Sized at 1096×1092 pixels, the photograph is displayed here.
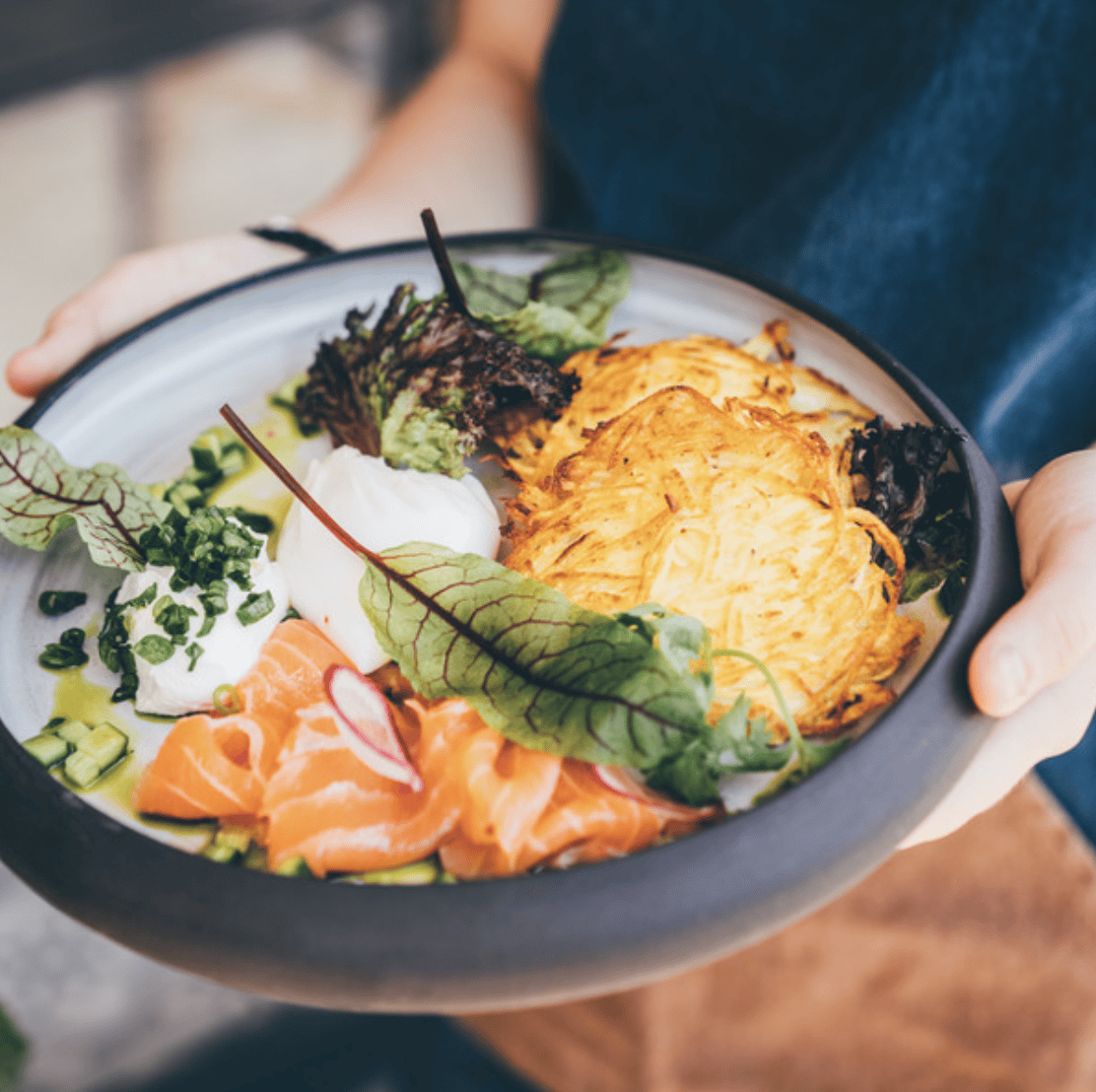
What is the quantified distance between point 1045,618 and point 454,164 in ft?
5.52

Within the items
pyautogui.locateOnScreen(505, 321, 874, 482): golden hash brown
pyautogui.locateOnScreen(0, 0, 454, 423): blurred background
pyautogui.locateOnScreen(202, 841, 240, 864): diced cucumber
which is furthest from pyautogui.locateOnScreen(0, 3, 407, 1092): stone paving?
pyautogui.locateOnScreen(505, 321, 874, 482): golden hash brown

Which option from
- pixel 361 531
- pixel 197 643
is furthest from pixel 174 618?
pixel 361 531

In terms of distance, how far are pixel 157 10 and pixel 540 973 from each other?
5687mm

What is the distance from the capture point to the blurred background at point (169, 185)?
7.50 ft

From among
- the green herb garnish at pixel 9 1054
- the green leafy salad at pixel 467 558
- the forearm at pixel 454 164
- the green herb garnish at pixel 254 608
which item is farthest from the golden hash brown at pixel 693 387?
the green herb garnish at pixel 9 1054

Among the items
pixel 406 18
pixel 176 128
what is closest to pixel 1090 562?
pixel 176 128

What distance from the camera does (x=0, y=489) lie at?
1.21m

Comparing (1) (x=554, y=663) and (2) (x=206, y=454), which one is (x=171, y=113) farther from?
(1) (x=554, y=663)

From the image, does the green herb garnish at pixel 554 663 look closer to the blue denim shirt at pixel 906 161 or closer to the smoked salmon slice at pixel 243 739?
the smoked salmon slice at pixel 243 739

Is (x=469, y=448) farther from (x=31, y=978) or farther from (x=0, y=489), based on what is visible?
(x=31, y=978)

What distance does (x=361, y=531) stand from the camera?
124cm

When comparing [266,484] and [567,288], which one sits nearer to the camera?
[266,484]

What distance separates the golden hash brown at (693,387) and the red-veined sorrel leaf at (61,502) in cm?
50

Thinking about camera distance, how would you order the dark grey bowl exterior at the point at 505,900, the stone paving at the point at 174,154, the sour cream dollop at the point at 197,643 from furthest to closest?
the stone paving at the point at 174,154 < the sour cream dollop at the point at 197,643 < the dark grey bowl exterior at the point at 505,900
